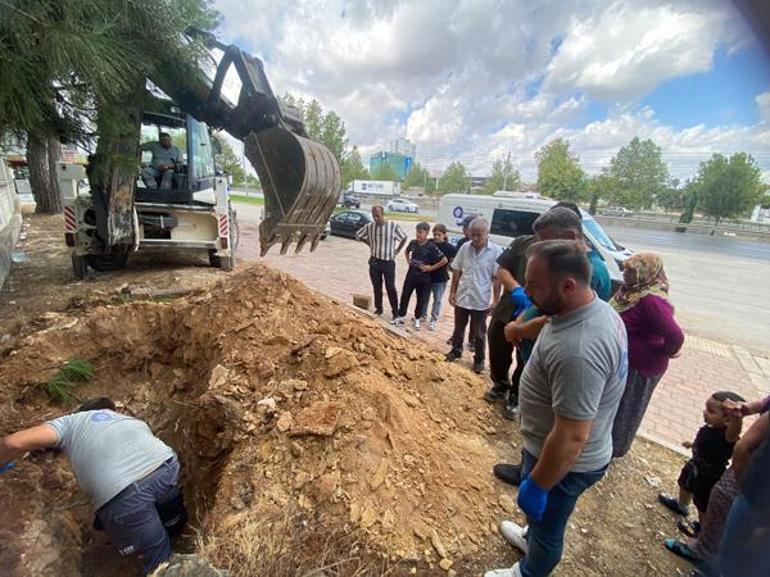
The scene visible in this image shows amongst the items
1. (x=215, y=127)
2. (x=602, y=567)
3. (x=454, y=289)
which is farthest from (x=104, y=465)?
(x=454, y=289)

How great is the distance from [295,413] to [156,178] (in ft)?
19.8

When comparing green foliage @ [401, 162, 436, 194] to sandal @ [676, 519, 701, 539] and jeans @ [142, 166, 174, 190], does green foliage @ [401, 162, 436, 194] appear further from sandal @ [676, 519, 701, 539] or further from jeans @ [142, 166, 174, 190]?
sandal @ [676, 519, 701, 539]

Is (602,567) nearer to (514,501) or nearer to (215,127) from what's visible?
Result: (514,501)

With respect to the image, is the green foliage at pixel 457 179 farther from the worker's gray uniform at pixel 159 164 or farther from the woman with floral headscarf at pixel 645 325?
the woman with floral headscarf at pixel 645 325

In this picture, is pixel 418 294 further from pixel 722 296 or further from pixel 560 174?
pixel 560 174

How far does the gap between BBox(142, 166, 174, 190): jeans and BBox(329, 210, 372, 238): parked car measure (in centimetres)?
911

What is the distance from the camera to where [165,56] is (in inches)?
95.9

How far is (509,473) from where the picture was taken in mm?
2652

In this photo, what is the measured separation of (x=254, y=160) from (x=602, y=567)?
10.9 ft

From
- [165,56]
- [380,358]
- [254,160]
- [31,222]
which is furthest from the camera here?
[31,222]

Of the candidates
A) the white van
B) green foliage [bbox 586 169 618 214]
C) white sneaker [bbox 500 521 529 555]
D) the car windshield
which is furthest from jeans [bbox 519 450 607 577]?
green foliage [bbox 586 169 618 214]

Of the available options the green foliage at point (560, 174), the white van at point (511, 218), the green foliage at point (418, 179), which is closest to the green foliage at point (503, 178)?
the green foliage at point (560, 174)

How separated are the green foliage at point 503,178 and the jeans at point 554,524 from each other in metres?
46.8

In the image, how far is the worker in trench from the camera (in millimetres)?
2105
